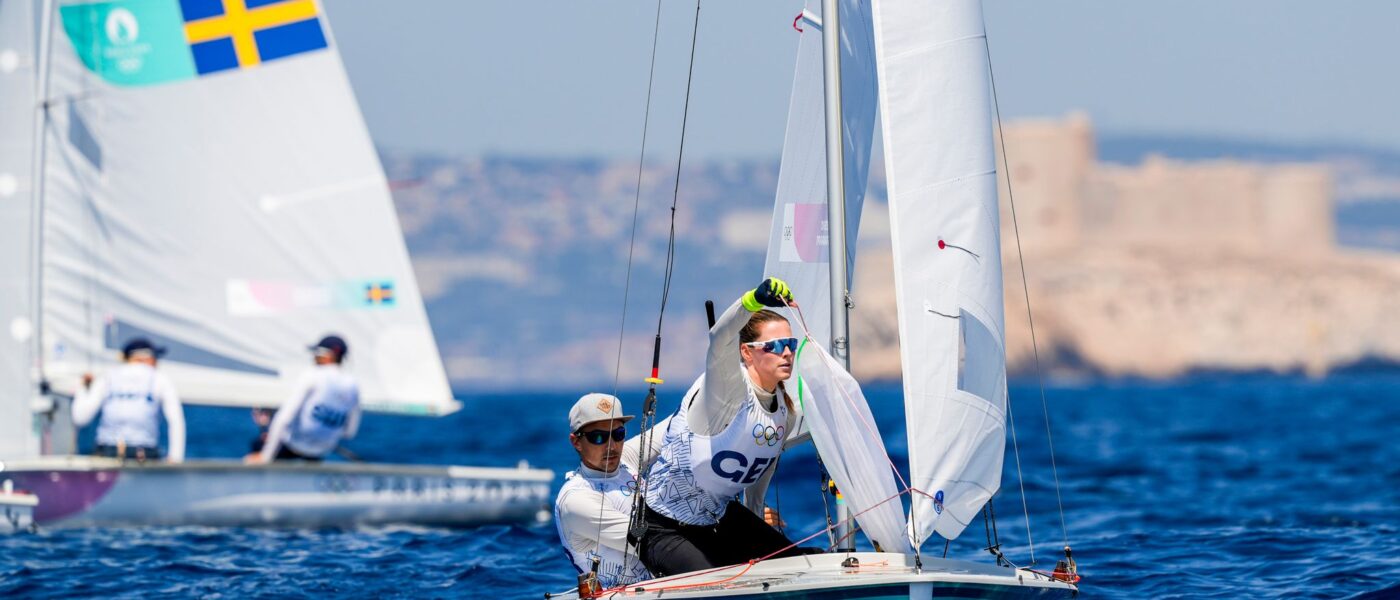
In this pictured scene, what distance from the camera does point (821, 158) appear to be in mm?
8750

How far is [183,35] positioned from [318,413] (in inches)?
177

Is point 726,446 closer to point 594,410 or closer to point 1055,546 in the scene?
point 594,410

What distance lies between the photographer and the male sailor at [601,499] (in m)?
7.60

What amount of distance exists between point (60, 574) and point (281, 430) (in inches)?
138

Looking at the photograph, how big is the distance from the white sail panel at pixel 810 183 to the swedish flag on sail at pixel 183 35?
9.54m

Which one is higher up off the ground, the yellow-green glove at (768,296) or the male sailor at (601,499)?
the yellow-green glove at (768,296)

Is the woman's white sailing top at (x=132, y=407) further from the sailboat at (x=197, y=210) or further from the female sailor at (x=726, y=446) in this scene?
the female sailor at (x=726, y=446)

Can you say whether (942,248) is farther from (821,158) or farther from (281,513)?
(281,513)

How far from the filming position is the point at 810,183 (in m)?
8.74

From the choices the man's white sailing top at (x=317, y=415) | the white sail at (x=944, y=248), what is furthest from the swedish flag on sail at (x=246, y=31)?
the white sail at (x=944, y=248)

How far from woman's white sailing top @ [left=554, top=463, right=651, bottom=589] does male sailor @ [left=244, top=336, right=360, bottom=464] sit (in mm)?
6878

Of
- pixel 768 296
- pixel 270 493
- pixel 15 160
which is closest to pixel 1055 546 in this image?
pixel 270 493

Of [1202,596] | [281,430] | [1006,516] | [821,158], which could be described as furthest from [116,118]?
[1202,596]

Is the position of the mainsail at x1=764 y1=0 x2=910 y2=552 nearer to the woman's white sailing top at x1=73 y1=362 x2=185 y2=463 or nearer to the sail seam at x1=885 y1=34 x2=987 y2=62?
the sail seam at x1=885 y1=34 x2=987 y2=62
